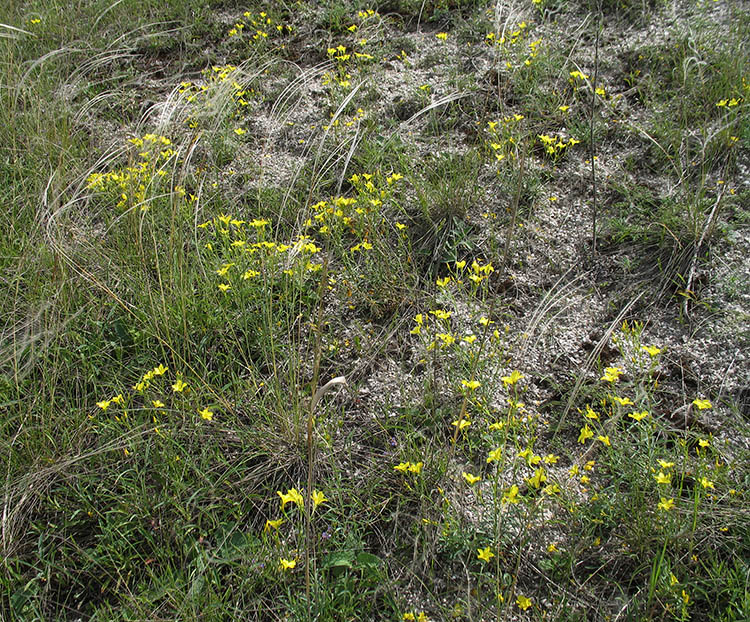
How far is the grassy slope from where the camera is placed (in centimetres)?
217

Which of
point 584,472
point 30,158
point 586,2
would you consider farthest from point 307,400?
point 586,2

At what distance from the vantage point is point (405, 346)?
2951 mm

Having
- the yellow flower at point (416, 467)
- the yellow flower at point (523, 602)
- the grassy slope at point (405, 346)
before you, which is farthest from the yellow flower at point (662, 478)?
the yellow flower at point (416, 467)

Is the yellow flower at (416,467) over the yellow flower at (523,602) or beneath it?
over

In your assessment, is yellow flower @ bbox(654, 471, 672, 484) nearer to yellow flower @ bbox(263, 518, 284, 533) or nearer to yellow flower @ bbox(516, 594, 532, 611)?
yellow flower @ bbox(516, 594, 532, 611)

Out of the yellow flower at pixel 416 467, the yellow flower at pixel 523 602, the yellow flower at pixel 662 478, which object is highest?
the yellow flower at pixel 662 478

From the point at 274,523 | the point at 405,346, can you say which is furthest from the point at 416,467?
the point at 405,346

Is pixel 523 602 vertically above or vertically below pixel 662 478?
below

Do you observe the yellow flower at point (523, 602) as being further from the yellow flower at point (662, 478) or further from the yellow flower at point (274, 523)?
the yellow flower at point (274, 523)

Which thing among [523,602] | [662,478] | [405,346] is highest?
[662,478]

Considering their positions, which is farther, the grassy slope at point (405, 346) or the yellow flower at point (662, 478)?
the grassy slope at point (405, 346)

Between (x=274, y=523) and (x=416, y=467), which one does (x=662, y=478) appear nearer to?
(x=416, y=467)

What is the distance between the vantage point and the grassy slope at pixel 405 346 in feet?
7.13

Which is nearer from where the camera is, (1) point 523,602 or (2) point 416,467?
(1) point 523,602
